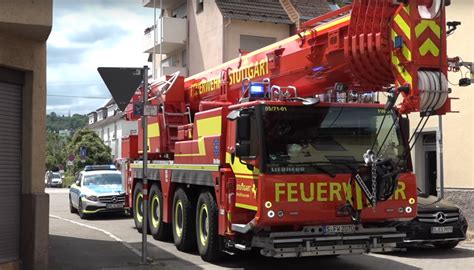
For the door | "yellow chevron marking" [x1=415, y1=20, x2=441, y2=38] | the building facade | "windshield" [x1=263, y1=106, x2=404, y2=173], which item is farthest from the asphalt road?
the building facade

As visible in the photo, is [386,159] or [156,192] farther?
[156,192]

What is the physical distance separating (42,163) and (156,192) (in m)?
4.87

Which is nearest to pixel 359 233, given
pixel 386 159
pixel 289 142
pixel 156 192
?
pixel 386 159

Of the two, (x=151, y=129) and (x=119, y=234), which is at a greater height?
(x=151, y=129)

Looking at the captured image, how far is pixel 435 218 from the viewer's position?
39.2ft

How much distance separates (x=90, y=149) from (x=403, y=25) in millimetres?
53679

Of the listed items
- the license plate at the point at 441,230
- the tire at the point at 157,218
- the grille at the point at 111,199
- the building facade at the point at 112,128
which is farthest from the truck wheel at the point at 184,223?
the building facade at the point at 112,128

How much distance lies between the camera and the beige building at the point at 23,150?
895 centimetres

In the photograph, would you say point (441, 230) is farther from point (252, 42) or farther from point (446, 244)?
point (252, 42)

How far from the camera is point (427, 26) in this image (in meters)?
7.60

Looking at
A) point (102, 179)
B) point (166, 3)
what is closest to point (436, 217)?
point (102, 179)

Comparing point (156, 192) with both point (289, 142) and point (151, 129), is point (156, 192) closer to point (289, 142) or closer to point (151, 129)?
point (151, 129)

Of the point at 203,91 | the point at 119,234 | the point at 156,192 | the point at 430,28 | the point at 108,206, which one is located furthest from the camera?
the point at 108,206

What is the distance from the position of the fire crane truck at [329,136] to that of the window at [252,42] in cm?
1820
